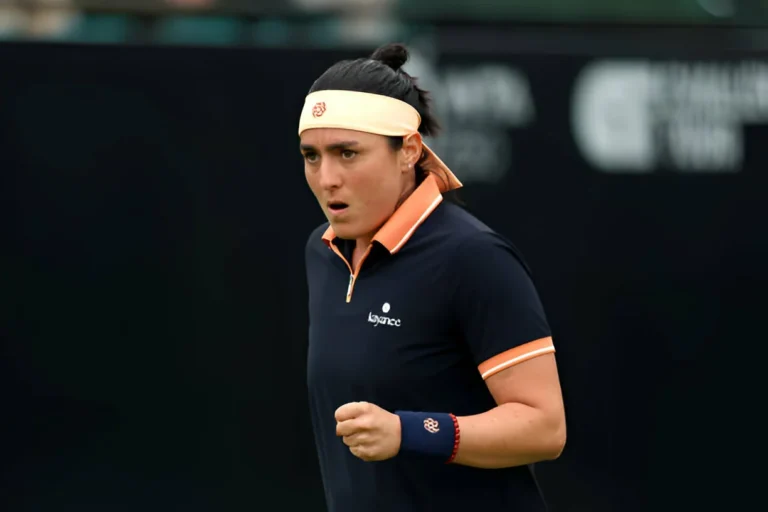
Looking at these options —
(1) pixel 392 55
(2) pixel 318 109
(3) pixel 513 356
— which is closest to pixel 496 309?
(3) pixel 513 356

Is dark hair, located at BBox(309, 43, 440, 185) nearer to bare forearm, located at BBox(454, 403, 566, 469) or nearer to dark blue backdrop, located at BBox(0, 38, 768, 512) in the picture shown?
bare forearm, located at BBox(454, 403, 566, 469)

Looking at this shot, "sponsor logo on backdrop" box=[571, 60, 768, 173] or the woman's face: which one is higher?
"sponsor logo on backdrop" box=[571, 60, 768, 173]

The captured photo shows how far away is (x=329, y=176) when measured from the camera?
2.49 meters

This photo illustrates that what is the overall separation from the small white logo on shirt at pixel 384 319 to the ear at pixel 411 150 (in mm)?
329

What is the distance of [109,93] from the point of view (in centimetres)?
435

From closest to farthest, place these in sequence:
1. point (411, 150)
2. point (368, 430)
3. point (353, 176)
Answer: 1. point (368, 430)
2. point (353, 176)
3. point (411, 150)

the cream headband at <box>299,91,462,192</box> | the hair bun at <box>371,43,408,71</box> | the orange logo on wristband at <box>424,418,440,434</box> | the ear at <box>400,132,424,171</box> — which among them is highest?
the hair bun at <box>371,43,408,71</box>

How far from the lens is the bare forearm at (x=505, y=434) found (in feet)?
7.44

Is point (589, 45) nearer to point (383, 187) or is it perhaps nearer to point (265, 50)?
point (265, 50)

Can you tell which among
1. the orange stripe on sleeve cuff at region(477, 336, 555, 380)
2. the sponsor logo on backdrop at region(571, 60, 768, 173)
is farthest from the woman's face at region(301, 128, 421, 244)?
the sponsor logo on backdrop at region(571, 60, 768, 173)

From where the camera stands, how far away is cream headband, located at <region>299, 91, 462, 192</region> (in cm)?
251

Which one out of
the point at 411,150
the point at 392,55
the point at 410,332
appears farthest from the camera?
the point at 392,55

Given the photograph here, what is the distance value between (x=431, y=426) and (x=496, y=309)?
9.7 inches

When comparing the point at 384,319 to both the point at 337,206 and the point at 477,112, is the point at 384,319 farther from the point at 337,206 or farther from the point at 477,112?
the point at 477,112
